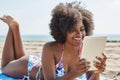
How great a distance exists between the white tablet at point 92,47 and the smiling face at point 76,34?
0.26 meters

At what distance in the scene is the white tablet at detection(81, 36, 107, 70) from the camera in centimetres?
330

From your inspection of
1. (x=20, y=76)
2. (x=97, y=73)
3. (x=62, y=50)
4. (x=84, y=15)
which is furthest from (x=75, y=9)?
(x=20, y=76)

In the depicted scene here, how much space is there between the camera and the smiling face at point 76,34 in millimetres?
3547

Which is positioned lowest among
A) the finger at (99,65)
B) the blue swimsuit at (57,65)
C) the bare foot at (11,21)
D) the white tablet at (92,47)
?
the blue swimsuit at (57,65)

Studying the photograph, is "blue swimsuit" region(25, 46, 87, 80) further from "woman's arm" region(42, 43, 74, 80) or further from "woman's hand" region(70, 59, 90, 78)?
"woman's hand" region(70, 59, 90, 78)

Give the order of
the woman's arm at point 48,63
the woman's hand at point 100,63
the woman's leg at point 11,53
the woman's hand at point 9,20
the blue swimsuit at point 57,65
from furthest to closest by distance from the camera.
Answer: the woman's hand at point 9,20
the woman's leg at point 11,53
the blue swimsuit at point 57,65
the woman's arm at point 48,63
the woman's hand at point 100,63

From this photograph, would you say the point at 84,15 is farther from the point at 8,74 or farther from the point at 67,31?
the point at 8,74

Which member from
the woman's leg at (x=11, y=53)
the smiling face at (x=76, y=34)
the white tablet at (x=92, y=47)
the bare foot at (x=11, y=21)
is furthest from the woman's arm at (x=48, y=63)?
the bare foot at (x=11, y=21)

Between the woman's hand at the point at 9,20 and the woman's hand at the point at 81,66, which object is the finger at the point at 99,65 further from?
the woman's hand at the point at 9,20

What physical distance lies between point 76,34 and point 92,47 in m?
0.30

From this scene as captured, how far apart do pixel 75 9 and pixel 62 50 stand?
19.1 inches

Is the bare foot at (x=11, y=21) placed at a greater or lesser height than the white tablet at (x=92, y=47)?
greater

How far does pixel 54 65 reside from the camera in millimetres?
3680

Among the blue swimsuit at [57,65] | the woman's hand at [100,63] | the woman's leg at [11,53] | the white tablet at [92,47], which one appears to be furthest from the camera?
the woman's leg at [11,53]
